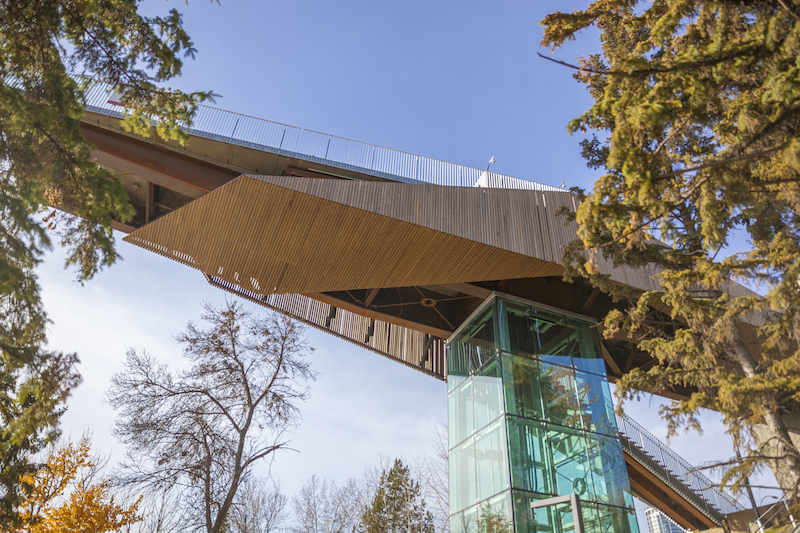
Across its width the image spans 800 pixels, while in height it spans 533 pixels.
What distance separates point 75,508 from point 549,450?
1322cm

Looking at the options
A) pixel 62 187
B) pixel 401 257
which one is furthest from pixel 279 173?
pixel 62 187

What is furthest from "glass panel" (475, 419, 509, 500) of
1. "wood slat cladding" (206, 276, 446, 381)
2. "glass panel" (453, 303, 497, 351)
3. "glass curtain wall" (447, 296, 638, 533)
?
"wood slat cladding" (206, 276, 446, 381)

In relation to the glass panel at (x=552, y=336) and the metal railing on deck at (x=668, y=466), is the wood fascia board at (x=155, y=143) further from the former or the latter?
the metal railing on deck at (x=668, y=466)

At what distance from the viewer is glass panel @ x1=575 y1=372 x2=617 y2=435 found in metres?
10.8

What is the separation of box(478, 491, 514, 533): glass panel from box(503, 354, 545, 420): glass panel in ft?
5.38

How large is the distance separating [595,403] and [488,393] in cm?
228

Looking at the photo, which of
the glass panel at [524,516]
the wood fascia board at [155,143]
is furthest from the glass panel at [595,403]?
the wood fascia board at [155,143]

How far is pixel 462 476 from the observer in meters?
11.1

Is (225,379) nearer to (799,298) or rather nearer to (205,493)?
(205,493)

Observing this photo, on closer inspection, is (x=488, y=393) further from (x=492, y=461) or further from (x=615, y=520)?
(x=615, y=520)

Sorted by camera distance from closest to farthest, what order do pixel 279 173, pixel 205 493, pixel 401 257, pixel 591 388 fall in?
pixel 401 257 < pixel 591 388 < pixel 279 173 < pixel 205 493

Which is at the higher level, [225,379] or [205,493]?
[225,379]

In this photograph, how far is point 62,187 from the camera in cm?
581

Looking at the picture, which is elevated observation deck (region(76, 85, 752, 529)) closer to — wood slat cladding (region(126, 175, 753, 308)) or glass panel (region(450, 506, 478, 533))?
wood slat cladding (region(126, 175, 753, 308))
